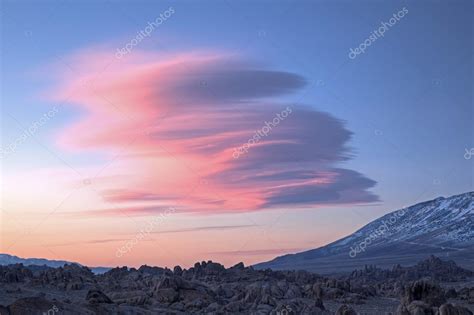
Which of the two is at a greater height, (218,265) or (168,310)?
(218,265)

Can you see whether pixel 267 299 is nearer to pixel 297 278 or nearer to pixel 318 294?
pixel 318 294

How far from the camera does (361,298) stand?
6050 cm

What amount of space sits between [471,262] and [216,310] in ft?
427

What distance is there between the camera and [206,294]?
161ft

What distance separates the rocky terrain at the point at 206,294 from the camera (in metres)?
30.5

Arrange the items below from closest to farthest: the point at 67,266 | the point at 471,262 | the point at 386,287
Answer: the point at 67,266 < the point at 386,287 < the point at 471,262

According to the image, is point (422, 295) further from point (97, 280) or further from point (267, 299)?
point (97, 280)

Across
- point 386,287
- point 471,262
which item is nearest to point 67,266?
point 386,287

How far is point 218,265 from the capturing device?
80312 mm

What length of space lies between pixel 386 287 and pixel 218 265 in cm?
2116

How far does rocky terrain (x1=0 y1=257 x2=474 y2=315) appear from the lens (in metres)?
30.5

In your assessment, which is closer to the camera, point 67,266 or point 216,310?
point 216,310

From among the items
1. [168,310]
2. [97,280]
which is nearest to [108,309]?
[168,310]

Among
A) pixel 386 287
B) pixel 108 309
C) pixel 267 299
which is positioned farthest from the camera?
pixel 386 287
